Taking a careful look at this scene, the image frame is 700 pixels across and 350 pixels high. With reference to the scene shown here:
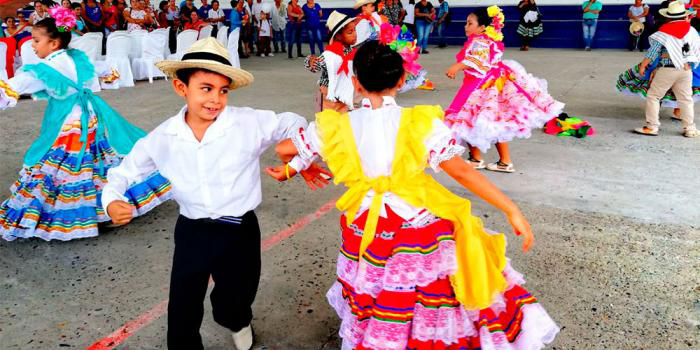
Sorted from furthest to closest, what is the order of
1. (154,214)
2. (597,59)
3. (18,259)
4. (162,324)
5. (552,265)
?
(597,59) < (154,214) < (18,259) < (552,265) < (162,324)

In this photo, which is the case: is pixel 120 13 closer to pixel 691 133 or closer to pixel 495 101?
pixel 495 101

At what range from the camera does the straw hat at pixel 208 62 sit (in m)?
2.21

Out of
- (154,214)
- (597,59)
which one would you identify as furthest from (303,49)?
(154,214)

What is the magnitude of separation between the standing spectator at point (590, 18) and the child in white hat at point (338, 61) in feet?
38.2

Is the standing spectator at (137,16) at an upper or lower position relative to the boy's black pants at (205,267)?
upper

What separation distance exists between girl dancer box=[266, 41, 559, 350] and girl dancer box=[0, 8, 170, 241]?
2.44 meters

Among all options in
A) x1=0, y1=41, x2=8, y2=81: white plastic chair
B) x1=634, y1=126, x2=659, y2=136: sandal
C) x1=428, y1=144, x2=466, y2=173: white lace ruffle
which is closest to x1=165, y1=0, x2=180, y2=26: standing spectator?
x1=0, y1=41, x2=8, y2=81: white plastic chair

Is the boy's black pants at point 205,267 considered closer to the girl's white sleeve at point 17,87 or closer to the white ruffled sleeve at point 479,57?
the girl's white sleeve at point 17,87

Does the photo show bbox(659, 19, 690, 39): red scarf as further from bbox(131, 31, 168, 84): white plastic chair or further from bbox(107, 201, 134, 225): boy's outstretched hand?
bbox(131, 31, 168, 84): white plastic chair

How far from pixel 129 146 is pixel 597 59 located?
1179 centimetres

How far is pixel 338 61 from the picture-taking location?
16.3 ft

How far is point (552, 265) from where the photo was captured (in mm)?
3533

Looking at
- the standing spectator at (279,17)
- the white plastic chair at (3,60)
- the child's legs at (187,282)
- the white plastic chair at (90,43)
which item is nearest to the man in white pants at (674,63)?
the child's legs at (187,282)

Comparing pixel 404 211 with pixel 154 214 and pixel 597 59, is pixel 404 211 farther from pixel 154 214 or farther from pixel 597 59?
pixel 597 59
